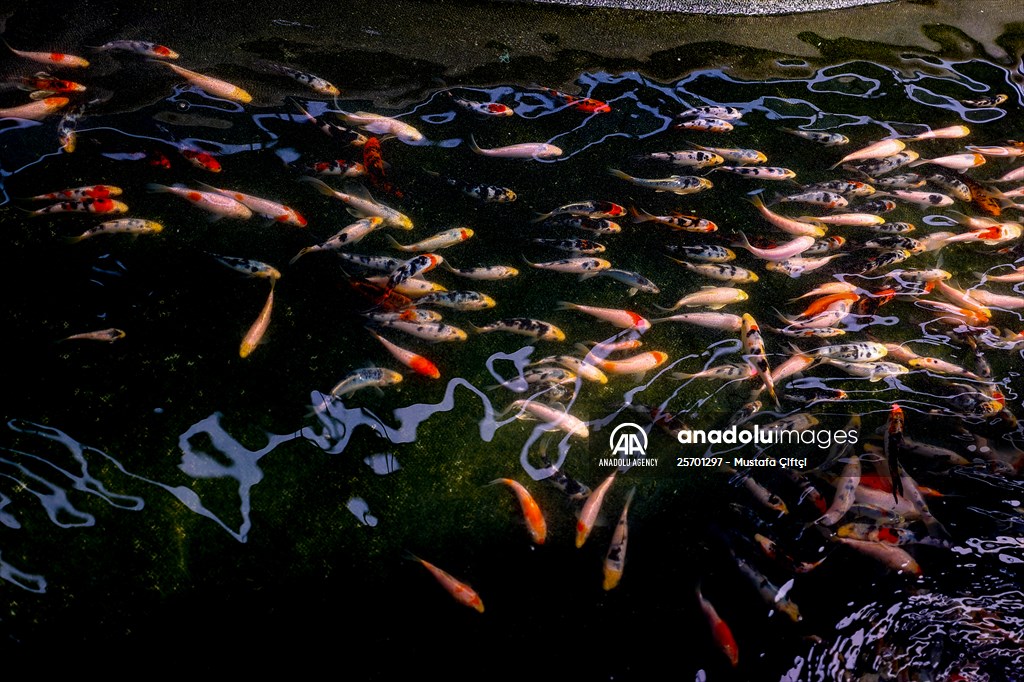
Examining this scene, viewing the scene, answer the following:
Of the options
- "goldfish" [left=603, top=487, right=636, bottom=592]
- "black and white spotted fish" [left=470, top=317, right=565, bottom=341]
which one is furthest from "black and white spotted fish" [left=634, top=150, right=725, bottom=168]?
"goldfish" [left=603, top=487, right=636, bottom=592]

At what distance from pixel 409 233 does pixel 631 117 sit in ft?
6.61

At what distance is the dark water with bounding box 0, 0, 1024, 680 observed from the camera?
319 cm

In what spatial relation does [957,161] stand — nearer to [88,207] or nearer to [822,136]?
[822,136]

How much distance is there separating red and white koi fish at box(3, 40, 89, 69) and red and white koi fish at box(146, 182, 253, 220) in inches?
55.7

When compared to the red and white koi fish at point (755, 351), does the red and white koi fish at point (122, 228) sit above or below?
above

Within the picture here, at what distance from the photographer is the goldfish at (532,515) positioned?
11.2 feet

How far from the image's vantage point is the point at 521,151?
14.9 ft

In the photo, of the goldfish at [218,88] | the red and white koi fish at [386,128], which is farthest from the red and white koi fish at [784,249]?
the goldfish at [218,88]

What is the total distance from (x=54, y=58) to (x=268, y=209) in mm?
2122

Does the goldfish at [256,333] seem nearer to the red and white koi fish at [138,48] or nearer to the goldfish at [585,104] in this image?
the red and white koi fish at [138,48]

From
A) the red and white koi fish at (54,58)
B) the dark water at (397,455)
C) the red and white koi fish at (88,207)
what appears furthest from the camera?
the red and white koi fish at (54,58)

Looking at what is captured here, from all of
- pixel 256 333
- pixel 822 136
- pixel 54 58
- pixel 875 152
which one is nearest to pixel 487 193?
pixel 256 333

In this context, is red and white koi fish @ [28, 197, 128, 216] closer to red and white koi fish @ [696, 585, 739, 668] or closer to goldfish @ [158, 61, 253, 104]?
goldfish @ [158, 61, 253, 104]

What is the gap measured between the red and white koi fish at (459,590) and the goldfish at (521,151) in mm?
2816
